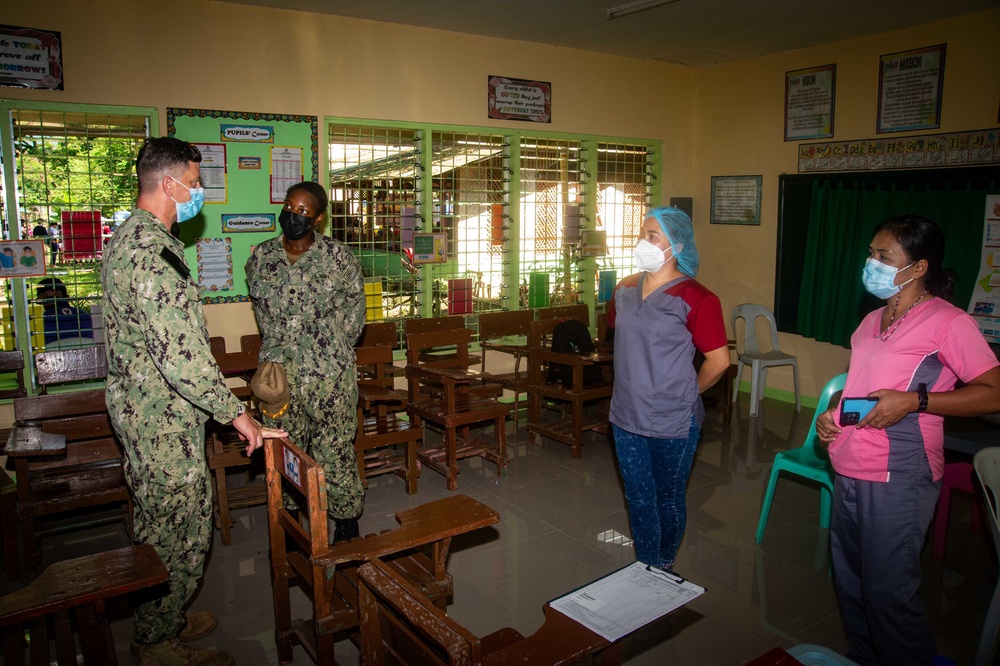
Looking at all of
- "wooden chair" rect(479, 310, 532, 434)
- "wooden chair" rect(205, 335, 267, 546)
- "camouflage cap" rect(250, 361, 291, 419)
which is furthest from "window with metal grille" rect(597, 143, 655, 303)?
"camouflage cap" rect(250, 361, 291, 419)

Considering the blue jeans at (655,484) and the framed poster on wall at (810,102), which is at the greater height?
the framed poster on wall at (810,102)

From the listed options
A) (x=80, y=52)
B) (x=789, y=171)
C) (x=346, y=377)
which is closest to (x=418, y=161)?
(x=80, y=52)

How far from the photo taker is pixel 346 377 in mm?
3344

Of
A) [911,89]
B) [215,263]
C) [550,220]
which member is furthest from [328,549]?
[911,89]

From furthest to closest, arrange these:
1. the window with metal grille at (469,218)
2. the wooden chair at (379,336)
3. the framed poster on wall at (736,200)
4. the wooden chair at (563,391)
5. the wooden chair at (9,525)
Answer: the framed poster on wall at (736,200) < the window with metal grille at (469,218) < the wooden chair at (379,336) < the wooden chair at (563,391) < the wooden chair at (9,525)

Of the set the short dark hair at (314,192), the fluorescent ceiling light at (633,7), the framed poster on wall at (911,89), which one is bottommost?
the short dark hair at (314,192)

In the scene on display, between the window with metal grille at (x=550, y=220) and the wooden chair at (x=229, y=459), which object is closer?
the wooden chair at (x=229, y=459)

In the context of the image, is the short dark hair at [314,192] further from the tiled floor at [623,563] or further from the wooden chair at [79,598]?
the tiled floor at [623,563]

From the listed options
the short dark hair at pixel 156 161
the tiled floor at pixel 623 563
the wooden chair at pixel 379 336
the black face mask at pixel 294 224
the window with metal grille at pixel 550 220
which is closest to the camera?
the short dark hair at pixel 156 161

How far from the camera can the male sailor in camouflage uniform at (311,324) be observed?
10.6 feet

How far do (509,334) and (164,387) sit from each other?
369cm

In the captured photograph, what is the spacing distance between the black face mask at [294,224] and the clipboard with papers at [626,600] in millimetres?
2088

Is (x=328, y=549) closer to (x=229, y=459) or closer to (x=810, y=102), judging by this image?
(x=229, y=459)

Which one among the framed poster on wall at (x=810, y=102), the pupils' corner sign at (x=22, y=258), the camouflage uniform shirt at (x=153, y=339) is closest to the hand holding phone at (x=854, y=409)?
the camouflage uniform shirt at (x=153, y=339)
